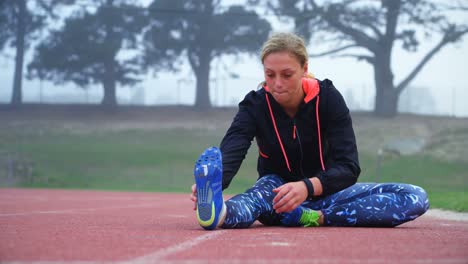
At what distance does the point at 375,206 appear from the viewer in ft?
16.8

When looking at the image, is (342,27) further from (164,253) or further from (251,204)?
(164,253)

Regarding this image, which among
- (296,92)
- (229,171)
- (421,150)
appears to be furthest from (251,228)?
(421,150)

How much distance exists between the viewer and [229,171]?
487 centimetres

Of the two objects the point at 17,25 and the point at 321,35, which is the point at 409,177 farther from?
the point at 17,25

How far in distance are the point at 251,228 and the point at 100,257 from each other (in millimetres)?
1752

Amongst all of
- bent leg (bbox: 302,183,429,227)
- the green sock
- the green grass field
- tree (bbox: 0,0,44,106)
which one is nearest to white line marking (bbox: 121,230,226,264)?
the green sock

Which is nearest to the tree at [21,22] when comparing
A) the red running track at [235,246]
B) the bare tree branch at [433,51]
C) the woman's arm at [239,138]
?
the bare tree branch at [433,51]

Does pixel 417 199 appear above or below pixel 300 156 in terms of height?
below

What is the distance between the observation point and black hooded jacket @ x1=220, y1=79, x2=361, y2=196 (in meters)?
4.96

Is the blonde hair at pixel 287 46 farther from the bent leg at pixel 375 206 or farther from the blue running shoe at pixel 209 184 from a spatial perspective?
the bent leg at pixel 375 206

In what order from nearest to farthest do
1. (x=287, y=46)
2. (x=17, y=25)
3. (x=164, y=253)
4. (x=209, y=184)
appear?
(x=164, y=253) → (x=209, y=184) → (x=287, y=46) → (x=17, y=25)

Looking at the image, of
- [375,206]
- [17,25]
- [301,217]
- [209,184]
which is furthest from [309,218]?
[17,25]

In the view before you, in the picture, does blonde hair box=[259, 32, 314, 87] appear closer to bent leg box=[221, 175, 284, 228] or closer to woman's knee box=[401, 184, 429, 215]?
bent leg box=[221, 175, 284, 228]

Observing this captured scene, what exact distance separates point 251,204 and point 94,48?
23.3 metres
